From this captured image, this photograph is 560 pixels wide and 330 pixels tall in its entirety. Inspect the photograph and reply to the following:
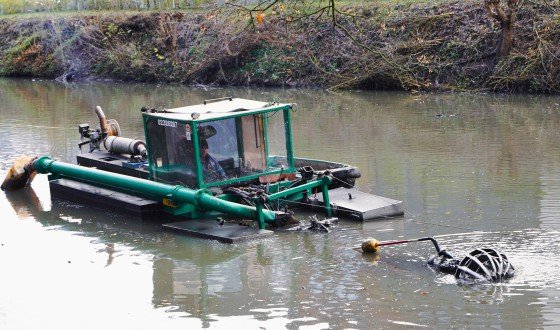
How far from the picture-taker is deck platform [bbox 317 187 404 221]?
13.9 meters

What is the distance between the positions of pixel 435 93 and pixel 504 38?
2.77 m

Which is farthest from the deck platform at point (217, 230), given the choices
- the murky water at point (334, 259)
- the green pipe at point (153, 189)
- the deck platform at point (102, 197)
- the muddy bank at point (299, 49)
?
the muddy bank at point (299, 49)

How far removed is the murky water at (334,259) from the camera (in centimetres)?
1031

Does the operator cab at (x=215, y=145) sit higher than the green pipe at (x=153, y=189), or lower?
higher

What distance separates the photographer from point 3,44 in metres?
47.8

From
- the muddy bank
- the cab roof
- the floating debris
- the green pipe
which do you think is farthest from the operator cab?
the muddy bank

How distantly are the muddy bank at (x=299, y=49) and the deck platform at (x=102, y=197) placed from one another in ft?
34.4

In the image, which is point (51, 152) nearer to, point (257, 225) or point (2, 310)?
point (257, 225)

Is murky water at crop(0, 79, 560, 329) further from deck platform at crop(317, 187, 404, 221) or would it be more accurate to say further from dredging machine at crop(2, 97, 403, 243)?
dredging machine at crop(2, 97, 403, 243)

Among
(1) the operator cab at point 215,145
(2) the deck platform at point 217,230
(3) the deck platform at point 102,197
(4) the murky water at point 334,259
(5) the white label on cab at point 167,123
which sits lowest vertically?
(4) the murky water at point 334,259

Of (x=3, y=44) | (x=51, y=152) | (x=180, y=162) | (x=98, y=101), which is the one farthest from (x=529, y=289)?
(x=3, y=44)

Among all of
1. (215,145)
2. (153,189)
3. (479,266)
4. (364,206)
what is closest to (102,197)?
(153,189)

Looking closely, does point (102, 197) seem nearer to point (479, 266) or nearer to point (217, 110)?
point (217, 110)

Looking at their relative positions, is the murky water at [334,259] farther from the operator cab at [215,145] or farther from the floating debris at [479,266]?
the operator cab at [215,145]
